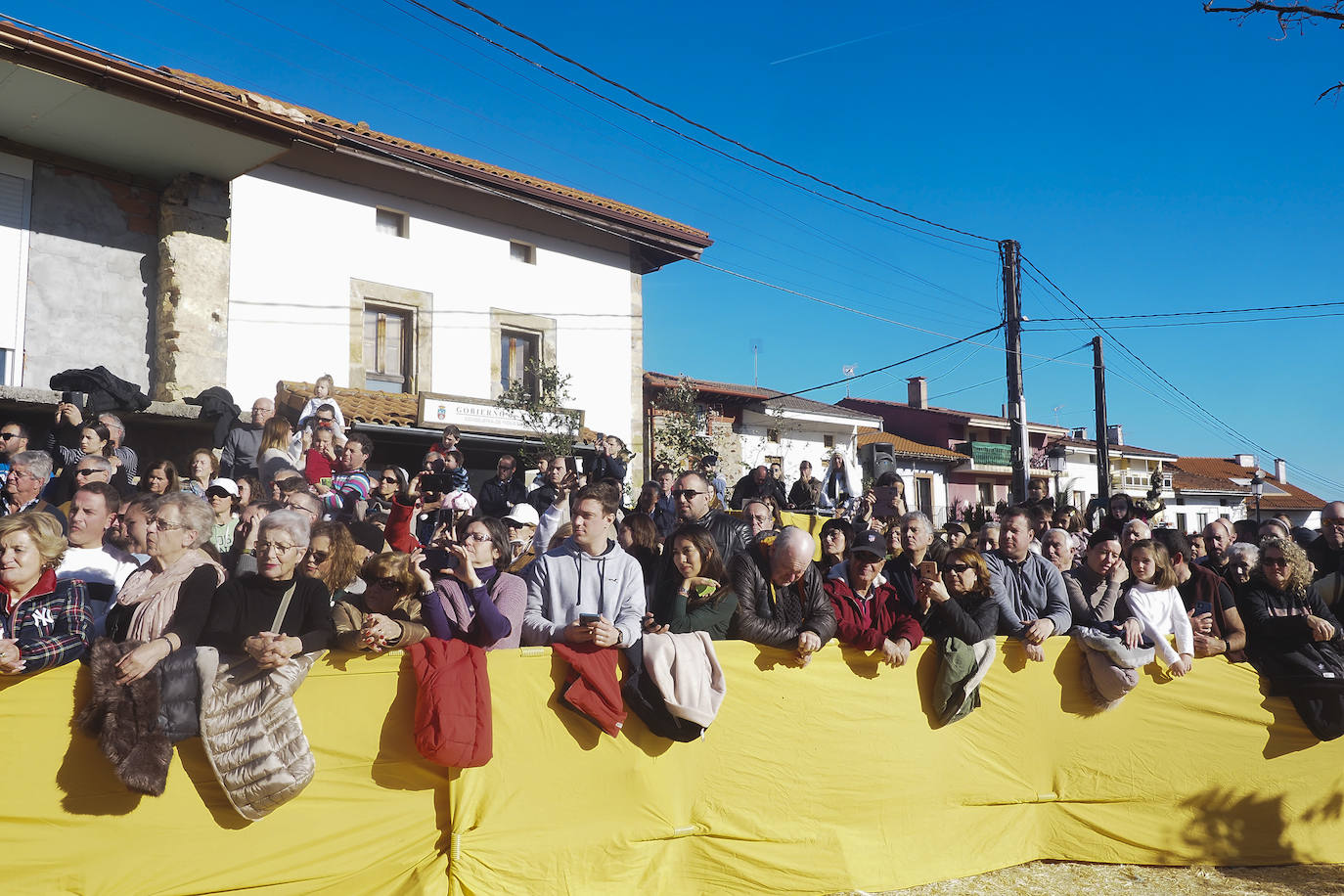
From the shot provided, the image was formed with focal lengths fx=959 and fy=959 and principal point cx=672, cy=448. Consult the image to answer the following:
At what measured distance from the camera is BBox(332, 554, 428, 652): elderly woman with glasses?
4008 millimetres

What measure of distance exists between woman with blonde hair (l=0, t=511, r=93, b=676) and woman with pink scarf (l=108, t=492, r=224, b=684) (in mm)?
202

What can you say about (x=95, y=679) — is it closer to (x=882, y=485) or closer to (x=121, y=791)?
(x=121, y=791)

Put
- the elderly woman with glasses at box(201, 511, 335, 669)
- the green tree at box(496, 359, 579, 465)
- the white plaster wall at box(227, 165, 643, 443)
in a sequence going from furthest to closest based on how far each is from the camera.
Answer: the green tree at box(496, 359, 579, 465) → the white plaster wall at box(227, 165, 643, 443) → the elderly woman with glasses at box(201, 511, 335, 669)

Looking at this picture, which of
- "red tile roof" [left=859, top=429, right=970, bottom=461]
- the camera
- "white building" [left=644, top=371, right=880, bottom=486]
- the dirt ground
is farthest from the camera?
"red tile roof" [left=859, top=429, right=970, bottom=461]

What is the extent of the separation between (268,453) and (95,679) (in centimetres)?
569

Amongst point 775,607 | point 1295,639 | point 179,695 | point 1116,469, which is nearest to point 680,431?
point 1295,639

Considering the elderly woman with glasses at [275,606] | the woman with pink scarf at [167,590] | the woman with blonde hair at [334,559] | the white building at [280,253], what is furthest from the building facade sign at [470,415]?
the elderly woman with glasses at [275,606]

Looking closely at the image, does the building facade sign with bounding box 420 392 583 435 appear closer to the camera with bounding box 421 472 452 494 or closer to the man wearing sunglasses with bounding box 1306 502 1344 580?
the camera with bounding box 421 472 452 494

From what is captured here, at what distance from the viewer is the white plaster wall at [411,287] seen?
1424cm

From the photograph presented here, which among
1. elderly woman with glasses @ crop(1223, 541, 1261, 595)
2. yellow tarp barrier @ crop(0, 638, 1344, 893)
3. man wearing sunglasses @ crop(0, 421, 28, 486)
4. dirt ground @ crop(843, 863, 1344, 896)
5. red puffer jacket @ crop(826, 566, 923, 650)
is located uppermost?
man wearing sunglasses @ crop(0, 421, 28, 486)

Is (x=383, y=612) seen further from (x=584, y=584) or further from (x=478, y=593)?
(x=584, y=584)

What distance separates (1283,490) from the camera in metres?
70.1

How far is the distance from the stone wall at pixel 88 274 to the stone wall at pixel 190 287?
23cm

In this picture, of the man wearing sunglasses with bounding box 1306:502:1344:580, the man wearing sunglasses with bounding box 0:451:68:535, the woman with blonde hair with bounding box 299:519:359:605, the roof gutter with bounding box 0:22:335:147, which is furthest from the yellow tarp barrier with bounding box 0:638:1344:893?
the roof gutter with bounding box 0:22:335:147
